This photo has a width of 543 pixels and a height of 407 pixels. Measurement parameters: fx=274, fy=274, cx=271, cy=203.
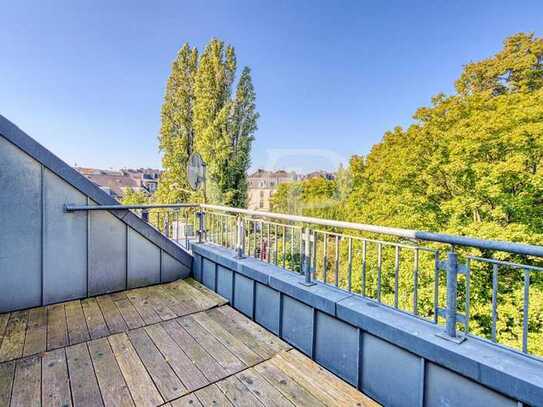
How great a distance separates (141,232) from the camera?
10.6 feet

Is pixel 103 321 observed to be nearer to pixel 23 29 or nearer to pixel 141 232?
pixel 141 232

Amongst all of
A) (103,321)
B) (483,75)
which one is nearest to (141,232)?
(103,321)

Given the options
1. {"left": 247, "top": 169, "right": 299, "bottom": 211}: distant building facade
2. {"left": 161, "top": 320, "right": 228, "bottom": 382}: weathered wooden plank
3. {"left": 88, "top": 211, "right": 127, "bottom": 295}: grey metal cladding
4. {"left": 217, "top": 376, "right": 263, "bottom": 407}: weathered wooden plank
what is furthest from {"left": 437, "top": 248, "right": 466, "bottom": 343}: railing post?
{"left": 247, "top": 169, "right": 299, "bottom": 211}: distant building facade

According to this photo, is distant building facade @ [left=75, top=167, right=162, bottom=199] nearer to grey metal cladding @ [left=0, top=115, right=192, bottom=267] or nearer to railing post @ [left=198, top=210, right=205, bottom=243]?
railing post @ [left=198, top=210, right=205, bottom=243]

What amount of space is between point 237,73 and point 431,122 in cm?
934

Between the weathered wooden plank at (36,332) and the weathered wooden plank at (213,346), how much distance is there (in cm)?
100

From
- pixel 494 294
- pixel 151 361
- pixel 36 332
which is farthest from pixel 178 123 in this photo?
pixel 494 294

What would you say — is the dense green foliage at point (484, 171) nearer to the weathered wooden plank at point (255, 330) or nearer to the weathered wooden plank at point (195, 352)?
the weathered wooden plank at point (255, 330)

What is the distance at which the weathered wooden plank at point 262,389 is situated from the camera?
61.0 inches

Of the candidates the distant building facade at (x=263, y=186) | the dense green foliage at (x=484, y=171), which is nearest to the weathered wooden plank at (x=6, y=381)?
the dense green foliage at (x=484, y=171)

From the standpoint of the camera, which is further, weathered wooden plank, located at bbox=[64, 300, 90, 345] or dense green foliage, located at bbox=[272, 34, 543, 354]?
dense green foliage, located at bbox=[272, 34, 543, 354]

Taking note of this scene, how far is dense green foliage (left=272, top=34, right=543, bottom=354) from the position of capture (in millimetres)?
8195

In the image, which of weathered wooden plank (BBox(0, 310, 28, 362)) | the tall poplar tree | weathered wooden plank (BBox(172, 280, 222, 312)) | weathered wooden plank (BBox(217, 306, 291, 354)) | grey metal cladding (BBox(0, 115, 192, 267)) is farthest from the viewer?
the tall poplar tree

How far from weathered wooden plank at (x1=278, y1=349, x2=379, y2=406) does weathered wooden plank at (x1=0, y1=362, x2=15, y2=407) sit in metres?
1.59
